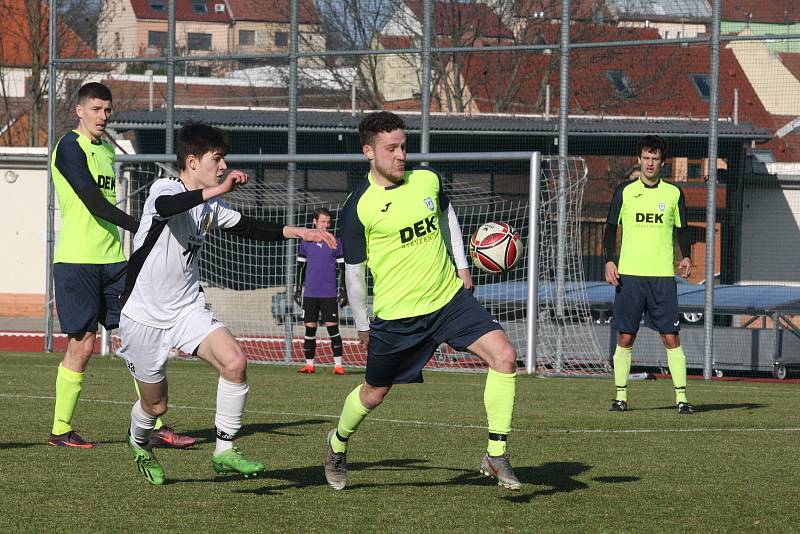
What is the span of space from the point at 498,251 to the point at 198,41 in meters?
13.3

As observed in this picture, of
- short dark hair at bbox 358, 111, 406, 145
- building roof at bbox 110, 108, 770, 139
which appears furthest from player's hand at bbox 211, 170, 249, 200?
building roof at bbox 110, 108, 770, 139

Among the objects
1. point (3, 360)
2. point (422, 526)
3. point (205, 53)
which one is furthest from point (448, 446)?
point (205, 53)

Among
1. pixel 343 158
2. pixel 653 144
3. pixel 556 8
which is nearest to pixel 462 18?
pixel 556 8

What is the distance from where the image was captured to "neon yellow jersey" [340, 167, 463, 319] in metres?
6.18

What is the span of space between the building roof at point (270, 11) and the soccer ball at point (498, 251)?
11.4m

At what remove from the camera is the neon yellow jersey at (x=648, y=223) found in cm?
1050

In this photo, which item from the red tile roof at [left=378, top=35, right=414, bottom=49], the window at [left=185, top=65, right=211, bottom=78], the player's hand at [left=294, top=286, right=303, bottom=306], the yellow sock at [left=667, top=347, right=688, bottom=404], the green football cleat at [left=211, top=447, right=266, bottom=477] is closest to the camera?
the green football cleat at [left=211, top=447, right=266, bottom=477]

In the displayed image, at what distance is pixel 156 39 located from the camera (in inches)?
799

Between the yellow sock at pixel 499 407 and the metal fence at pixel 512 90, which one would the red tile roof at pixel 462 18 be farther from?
the yellow sock at pixel 499 407

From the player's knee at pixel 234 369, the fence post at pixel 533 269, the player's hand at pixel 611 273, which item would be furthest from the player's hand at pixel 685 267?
the player's knee at pixel 234 369

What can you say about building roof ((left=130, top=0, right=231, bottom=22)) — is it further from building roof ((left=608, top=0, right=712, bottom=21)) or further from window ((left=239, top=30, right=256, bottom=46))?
building roof ((left=608, top=0, right=712, bottom=21))

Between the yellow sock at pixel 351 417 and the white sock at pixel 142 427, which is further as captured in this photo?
the yellow sock at pixel 351 417

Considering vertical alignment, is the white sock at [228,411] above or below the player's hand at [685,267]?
below

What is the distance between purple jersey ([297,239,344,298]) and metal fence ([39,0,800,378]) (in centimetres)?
168
